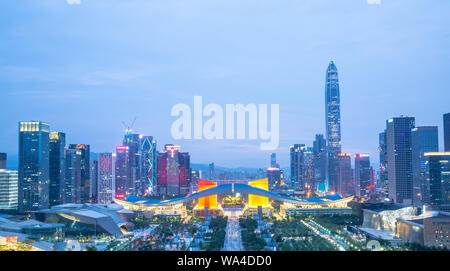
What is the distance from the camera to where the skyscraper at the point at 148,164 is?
970 inches

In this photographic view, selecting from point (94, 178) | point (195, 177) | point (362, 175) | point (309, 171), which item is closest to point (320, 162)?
point (309, 171)

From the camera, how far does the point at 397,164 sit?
68.1ft

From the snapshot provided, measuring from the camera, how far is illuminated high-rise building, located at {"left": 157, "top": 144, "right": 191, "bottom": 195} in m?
23.5

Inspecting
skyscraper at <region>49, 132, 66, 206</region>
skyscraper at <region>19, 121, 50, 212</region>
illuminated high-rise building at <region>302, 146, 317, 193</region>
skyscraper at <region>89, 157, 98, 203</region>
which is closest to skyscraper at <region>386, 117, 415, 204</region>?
illuminated high-rise building at <region>302, 146, 317, 193</region>

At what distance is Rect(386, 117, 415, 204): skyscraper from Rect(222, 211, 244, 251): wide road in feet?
36.1

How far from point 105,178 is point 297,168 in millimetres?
14949

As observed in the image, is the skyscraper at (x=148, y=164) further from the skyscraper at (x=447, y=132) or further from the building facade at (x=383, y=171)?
the skyscraper at (x=447, y=132)

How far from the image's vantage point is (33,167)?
16.1 meters

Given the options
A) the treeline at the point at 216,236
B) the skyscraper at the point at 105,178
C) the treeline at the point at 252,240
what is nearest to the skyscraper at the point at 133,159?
the skyscraper at the point at 105,178

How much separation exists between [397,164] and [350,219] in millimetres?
9992

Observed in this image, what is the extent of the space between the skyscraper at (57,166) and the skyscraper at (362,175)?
18526mm

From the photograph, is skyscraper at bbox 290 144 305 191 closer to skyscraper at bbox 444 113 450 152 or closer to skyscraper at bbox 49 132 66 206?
skyscraper at bbox 444 113 450 152
